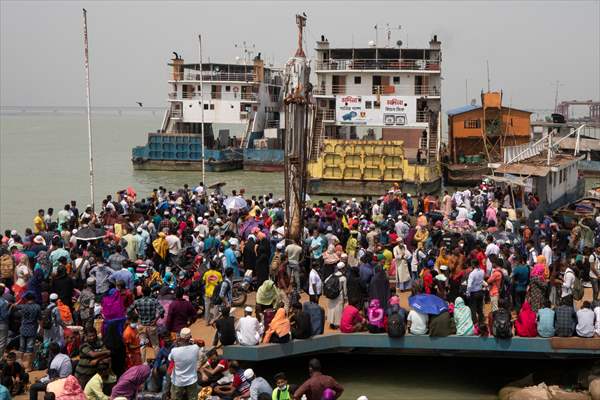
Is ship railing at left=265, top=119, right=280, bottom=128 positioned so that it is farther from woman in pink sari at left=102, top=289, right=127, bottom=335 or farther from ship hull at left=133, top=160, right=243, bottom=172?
woman in pink sari at left=102, top=289, right=127, bottom=335

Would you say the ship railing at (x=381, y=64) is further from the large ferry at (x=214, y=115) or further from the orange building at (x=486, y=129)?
the large ferry at (x=214, y=115)

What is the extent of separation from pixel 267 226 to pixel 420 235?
344 centimetres

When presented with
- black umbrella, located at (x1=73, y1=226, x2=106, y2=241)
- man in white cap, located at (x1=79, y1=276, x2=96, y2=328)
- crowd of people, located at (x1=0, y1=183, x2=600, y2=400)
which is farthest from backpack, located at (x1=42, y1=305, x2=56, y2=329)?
black umbrella, located at (x1=73, y1=226, x2=106, y2=241)

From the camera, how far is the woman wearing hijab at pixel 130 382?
9.32 meters

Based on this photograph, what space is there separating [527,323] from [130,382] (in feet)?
19.5

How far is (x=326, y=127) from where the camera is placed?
42375 mm

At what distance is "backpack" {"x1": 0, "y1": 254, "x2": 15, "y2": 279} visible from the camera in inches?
513

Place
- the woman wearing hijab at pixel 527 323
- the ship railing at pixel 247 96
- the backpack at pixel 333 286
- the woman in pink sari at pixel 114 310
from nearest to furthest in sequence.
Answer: the woman in pink sari at pixel 114 310
the woman wearing hijab at pixel 527 323
the backpack at pixel 333 286
the ship railing at pixel 247 96

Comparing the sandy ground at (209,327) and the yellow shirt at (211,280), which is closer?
the sandy ground at (209,327)

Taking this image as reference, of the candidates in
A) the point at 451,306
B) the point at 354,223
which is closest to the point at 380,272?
the point at 451,306

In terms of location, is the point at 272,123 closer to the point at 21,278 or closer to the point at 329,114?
the point at 329,114

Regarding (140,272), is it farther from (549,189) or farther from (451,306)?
(549,189)

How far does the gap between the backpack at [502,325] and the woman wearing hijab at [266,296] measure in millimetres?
3472

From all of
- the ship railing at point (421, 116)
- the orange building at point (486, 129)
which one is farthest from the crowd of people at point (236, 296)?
the ship railing at point (421, 116)
